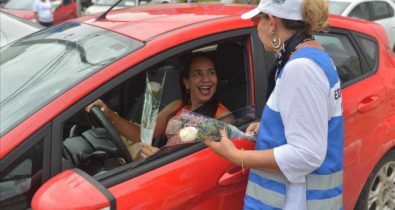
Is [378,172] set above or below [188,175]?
below

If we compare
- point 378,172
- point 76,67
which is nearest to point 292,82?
point 76,67

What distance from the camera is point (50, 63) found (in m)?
2.21

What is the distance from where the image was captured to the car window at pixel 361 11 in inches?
356

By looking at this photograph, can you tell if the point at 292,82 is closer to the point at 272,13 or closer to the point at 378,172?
the point at 272,13

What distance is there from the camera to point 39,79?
6.87 feet

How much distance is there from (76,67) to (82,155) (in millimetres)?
407

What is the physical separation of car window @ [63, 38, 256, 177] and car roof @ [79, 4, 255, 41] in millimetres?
138

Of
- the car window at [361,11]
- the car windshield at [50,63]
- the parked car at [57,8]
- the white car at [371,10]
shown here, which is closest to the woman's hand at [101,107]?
the car windshield at [50,63]

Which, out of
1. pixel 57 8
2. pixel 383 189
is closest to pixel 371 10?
pixel 383 189

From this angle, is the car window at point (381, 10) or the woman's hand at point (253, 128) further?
the car window at point (381, 10)

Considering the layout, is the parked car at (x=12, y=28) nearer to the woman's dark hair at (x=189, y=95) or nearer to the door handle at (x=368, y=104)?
the woman's dark hair at (x=189, y=95)

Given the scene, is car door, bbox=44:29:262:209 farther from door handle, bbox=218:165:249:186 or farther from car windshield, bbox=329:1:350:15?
car windshield, bbox=329:1:350:15

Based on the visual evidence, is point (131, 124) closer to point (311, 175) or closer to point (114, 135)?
point (114, 135)

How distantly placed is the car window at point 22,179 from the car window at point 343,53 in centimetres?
173
